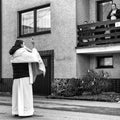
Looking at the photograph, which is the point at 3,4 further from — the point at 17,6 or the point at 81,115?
the point at 81,115

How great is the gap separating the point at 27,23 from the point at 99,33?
5332mm

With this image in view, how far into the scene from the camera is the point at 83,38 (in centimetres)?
1627

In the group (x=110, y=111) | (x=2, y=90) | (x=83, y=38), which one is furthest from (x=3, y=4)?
(x=110, y=111)

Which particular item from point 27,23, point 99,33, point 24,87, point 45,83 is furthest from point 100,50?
point 24,87

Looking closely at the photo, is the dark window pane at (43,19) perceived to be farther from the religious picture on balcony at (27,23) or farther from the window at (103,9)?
the window at (103,9)

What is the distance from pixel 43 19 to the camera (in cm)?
1872

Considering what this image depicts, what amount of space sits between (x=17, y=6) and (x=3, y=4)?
5.30ft

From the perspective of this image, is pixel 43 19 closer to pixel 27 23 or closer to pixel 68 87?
pixel 27 23

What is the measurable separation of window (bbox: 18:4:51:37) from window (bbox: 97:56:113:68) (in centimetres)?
326

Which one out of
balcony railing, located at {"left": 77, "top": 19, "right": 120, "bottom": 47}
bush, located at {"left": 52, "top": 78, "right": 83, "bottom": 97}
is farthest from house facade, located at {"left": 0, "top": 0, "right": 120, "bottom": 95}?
bush, located at {"left": 52, "top": 78, "right": 83, "bottom": 97}

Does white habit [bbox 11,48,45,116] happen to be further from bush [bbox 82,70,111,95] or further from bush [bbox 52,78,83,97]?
bush [bbox 52,78,83,97]

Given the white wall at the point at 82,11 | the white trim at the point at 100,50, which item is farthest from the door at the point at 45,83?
the white wall at the point at 82,11

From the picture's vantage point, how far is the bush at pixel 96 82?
15164 millimetres

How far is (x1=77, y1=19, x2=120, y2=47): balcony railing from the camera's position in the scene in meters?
15.2
